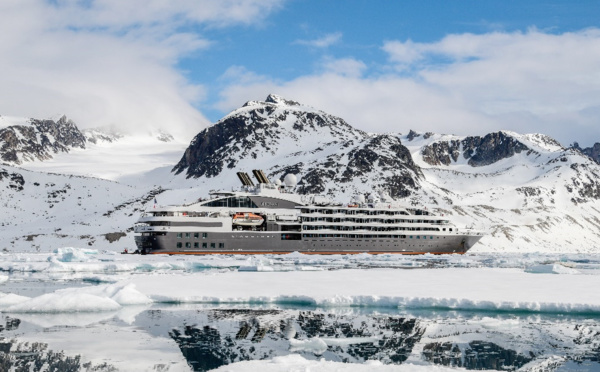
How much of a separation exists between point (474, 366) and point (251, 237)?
249ft

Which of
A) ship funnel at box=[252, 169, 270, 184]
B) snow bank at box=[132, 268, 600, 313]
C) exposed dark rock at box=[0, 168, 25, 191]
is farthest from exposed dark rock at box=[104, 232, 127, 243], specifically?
snow bank at box=[132, 268, 600, 313]

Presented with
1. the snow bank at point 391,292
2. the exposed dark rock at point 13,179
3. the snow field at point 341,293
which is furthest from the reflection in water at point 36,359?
the exposed dark rock at point 13,179

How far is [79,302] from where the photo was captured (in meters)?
26.3

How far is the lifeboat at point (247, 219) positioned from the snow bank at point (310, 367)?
75.6 m

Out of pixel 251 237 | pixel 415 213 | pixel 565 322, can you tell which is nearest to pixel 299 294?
pixel 565 322

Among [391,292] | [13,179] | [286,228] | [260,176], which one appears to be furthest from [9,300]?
[13,179]

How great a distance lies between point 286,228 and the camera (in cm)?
9531

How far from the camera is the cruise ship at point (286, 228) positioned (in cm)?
8881

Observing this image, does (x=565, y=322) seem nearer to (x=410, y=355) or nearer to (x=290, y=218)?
(x=410, y=355)

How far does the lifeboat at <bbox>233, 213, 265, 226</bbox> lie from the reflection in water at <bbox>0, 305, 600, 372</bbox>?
209ft

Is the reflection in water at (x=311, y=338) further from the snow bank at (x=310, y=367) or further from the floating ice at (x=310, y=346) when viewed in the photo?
the snow bank at (x=310, y=367)

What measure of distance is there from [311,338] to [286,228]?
243 feet

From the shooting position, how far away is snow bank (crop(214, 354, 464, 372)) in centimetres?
1598

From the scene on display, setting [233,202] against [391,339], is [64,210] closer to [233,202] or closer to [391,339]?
[233,202]
